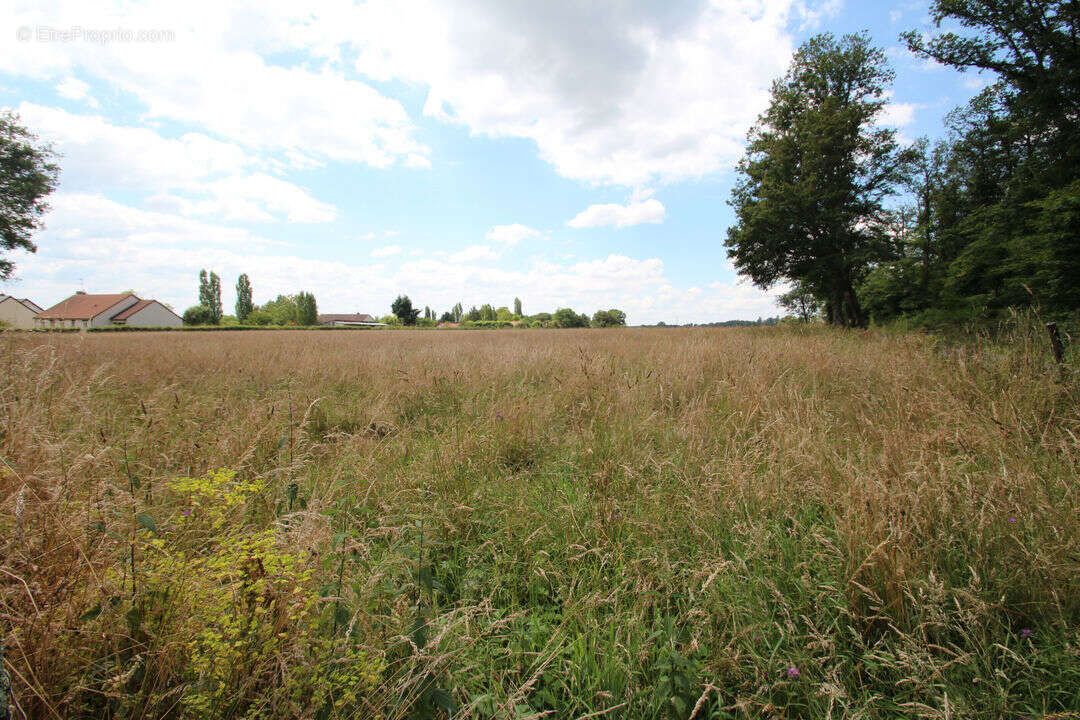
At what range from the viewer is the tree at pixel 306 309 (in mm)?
76938

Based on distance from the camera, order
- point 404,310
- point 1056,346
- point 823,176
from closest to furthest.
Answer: point 1056,346, point 823,176, point 404,310

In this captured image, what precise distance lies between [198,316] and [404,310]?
3541 centimetres

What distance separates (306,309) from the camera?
76.9 metres

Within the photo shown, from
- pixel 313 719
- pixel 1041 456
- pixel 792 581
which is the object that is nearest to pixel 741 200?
pixel 1041 456

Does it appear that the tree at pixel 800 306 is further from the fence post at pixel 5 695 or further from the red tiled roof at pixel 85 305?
the red tiled roof at pixel 85 305

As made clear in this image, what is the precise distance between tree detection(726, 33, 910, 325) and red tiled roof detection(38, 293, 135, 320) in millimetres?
82380

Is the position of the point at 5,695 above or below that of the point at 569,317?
below

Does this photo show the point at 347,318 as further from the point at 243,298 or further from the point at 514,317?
the point at 514,317

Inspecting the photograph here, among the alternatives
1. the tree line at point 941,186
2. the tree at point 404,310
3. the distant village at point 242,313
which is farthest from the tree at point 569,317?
the tree line at point 941,186

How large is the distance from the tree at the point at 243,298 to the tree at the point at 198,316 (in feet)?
34.0


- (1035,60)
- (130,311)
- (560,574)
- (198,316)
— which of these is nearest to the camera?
(560,574)

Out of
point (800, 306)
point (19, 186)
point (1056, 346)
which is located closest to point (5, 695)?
point (1056, 346)

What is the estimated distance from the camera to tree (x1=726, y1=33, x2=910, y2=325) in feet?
54.7

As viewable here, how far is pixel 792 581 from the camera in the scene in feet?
6.00
